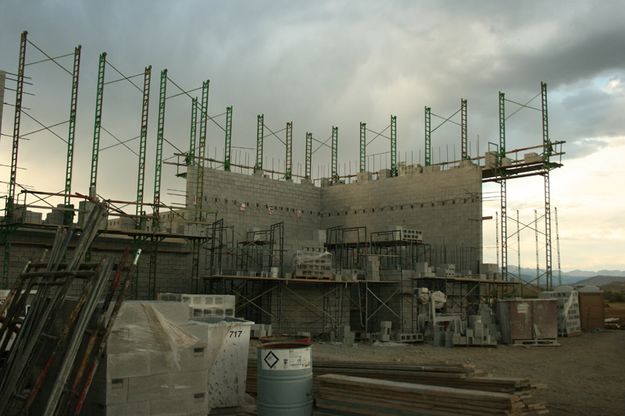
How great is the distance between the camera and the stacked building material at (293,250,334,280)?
23734mm

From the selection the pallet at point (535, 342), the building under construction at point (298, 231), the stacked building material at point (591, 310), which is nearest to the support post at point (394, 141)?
the building under construction at point (298, 231)

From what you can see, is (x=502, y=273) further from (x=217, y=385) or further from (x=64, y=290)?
(x=64, y=290)

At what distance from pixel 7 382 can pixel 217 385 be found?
9.92ft

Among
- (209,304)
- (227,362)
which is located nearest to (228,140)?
(209,304)

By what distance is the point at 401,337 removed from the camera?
23422 millimetres

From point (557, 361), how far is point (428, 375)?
10784mm

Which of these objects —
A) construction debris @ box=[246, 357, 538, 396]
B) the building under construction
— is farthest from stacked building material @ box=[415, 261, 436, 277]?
construction debris @ box=[246, 357, 538, 396]

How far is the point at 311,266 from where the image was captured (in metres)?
23.9

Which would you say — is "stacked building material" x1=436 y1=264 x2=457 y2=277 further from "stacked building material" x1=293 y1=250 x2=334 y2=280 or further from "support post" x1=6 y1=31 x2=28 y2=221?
"support post" x1=6 y1=31 x2=28 y2=221

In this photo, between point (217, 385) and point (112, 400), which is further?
point (217, 385)

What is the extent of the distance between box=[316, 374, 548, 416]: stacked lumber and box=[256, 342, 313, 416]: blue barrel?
404mm

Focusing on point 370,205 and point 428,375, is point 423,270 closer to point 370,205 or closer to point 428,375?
point 370,205

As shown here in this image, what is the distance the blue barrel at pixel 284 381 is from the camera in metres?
7.75

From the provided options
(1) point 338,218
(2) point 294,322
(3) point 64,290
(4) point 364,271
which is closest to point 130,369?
(3) point 64,290
